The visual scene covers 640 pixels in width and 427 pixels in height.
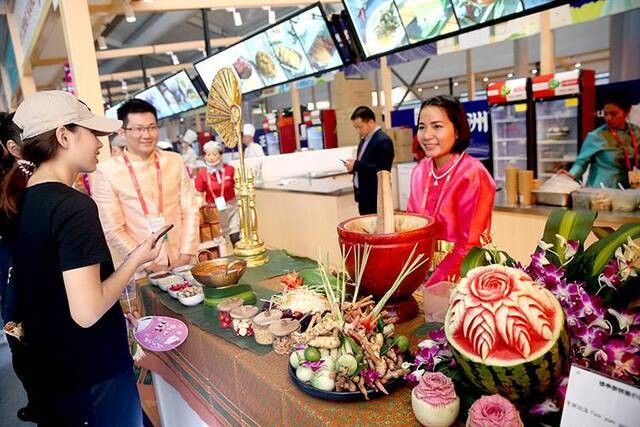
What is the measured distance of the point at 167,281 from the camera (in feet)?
6.55

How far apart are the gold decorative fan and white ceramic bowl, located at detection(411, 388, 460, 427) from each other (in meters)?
1.67

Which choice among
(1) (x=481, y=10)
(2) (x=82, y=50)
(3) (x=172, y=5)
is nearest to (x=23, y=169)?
(2) (x=82, y=50)

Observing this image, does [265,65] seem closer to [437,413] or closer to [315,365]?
[315,365]

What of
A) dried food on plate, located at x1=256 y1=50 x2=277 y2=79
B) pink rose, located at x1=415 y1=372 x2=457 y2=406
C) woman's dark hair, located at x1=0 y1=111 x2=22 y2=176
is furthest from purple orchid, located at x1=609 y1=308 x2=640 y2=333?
dried food on plate, located at x1=256 y1=50 x2=277 y2=79

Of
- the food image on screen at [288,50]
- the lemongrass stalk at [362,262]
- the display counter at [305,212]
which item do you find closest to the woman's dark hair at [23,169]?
the lemongrass stalk at [362,262]

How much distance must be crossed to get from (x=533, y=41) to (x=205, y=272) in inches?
424

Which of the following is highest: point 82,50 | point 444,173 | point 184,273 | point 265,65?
point 265,65

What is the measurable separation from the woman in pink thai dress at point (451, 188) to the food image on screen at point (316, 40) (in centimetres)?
267

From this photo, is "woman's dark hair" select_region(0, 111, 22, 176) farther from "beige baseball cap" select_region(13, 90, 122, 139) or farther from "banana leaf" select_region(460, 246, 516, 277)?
"banana leaf" select_region(460, 246, 516, 277)

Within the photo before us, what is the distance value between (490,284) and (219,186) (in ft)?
13.9

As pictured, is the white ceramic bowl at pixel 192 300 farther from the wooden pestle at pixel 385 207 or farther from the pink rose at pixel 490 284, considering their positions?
the pink rose at pixel 490 284

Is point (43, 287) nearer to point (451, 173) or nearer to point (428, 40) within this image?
point (451, 173)

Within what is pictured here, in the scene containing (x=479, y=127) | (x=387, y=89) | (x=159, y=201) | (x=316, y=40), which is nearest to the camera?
(x=159, y=201)

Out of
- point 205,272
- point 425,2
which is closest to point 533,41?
point 425,2
